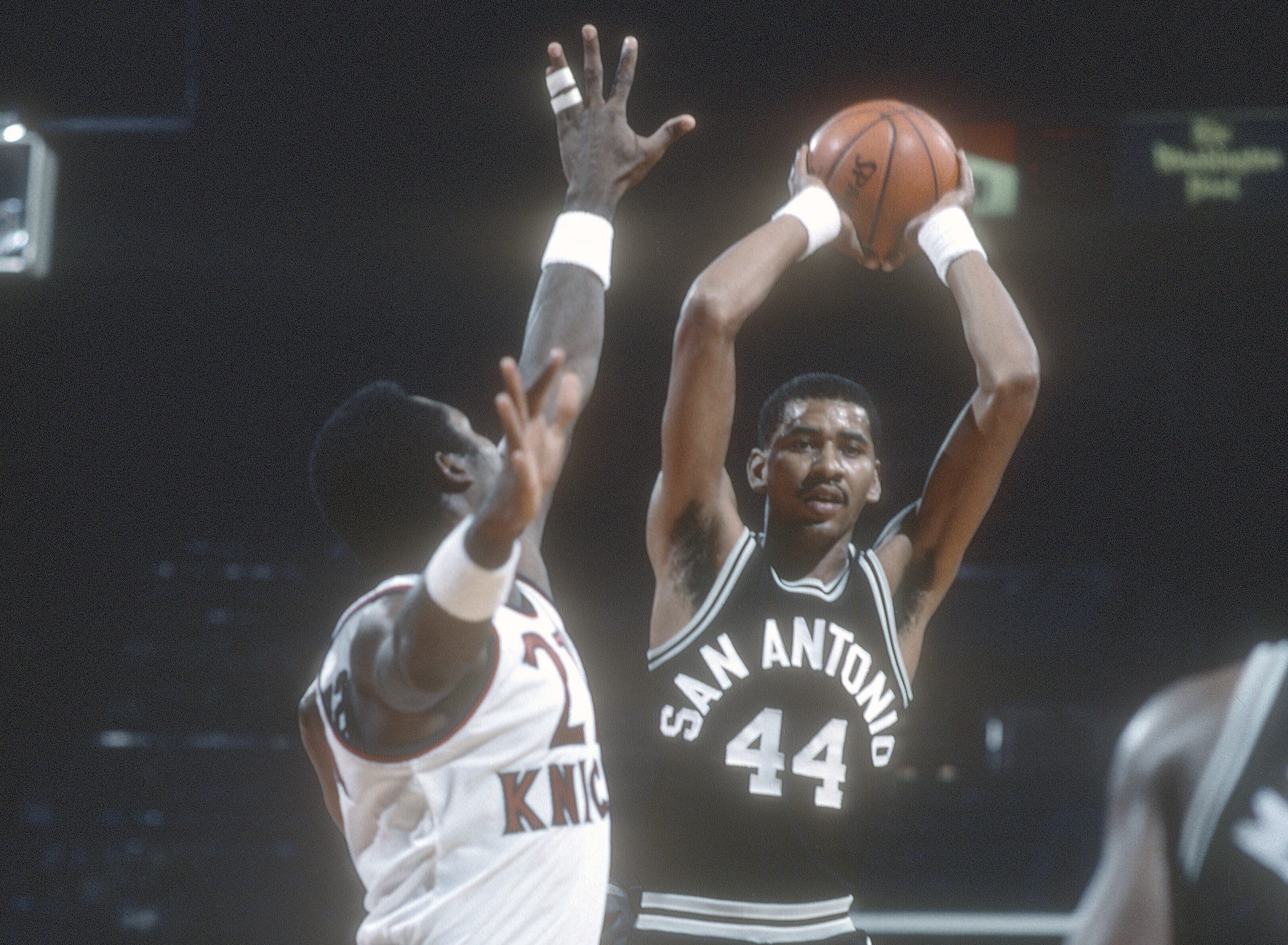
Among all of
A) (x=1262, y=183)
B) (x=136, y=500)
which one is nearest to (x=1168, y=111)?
(x=1262, y=183)

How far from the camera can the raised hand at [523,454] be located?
1.54 meters

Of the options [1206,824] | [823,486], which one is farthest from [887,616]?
[1206,824]

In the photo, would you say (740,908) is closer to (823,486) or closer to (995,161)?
(823,486)

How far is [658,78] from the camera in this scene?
6.36 metres

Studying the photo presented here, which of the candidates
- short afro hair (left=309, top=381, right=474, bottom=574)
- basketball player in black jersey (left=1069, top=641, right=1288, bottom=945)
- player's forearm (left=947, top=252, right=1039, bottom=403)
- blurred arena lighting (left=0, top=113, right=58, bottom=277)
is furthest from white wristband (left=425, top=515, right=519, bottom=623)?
blurred arena lighting (left=0, top=113, right=58, bottom=277)

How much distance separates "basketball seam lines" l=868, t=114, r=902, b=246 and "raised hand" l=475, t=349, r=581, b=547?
146 cm

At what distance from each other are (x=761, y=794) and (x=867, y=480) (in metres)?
0.71

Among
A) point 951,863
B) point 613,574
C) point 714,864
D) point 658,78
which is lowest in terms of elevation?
point 951,863

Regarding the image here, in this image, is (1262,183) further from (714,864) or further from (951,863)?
(714,864)

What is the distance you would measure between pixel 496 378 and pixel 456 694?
6.59m

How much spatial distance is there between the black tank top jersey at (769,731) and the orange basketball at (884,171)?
82 centimetres

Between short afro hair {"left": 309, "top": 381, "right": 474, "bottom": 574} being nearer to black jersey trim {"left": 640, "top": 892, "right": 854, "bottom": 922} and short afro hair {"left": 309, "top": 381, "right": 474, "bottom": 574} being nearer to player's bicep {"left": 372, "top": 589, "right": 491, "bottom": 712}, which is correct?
player's bicep {"left": 372, "top": 589, "right": 491, "bottom": 712}

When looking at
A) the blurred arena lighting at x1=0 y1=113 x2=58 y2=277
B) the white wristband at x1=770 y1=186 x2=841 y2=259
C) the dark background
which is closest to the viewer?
the white wristband at x1=770 y1=186 x2=841 y2=259

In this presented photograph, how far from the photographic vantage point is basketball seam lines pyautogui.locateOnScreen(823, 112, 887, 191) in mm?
2926
